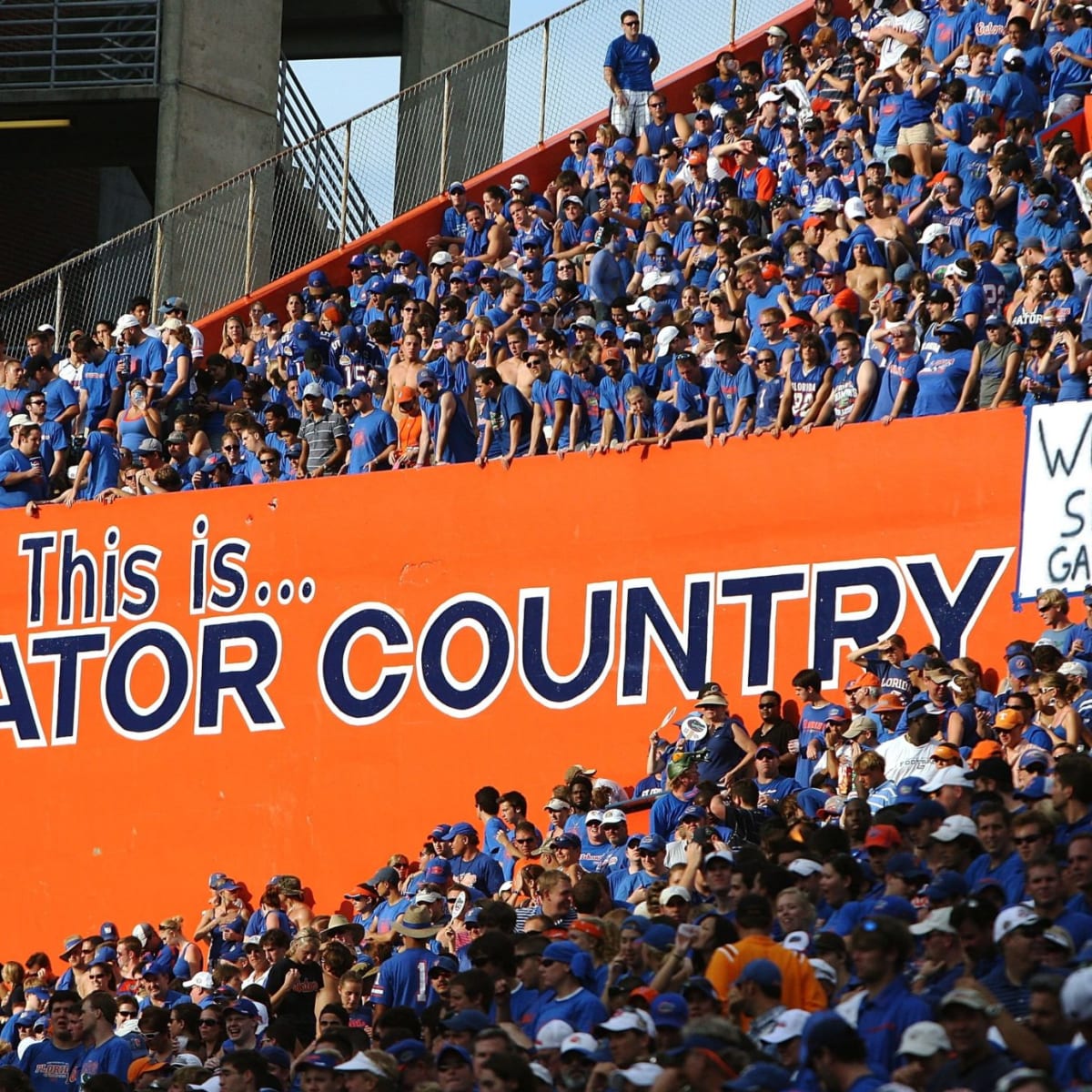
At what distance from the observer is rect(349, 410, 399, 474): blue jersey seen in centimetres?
1836

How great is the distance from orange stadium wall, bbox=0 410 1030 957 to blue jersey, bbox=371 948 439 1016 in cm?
373

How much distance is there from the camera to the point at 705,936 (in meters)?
10.6

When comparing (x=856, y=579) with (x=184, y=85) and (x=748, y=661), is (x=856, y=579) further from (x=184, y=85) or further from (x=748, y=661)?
(x=184, y=85)

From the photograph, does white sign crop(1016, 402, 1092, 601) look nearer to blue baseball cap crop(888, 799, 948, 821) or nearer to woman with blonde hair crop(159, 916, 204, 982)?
blue baseball cap crop(888, 799, 948, 821)

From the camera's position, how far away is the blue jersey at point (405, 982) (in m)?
12.8

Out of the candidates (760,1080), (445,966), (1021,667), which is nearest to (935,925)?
(760,1080)

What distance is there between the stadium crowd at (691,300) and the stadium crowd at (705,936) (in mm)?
2105

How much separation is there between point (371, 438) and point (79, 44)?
38.2 ft

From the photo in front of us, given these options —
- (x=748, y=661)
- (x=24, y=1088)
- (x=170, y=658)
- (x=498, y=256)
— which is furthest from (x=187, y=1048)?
(x=498, y=256)

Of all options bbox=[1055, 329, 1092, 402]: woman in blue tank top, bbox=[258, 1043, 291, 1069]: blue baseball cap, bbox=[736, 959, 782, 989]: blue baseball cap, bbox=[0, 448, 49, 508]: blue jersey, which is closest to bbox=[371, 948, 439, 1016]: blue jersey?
bbox=[258, 1043, 291, 1069]: blue baseball cap

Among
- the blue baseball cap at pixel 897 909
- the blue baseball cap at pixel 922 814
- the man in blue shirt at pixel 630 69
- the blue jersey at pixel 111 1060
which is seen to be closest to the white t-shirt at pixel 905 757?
the blue baseball cap at pixel 922 814

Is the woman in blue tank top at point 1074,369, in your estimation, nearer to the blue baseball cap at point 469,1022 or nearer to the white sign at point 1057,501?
the white sign at point 1057,501

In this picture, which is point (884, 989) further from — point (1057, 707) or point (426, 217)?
point (426, 217)

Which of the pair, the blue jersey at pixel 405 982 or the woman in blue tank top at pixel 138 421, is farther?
the woman in blue tank top at pixel 138 421
